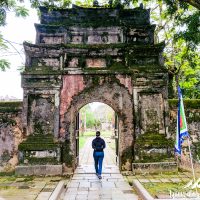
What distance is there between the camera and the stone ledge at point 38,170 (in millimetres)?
9367

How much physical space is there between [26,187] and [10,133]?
2.80 meters

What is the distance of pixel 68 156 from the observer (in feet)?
32.2

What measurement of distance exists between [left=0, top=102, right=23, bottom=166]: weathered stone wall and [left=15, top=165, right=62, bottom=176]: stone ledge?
67 cm

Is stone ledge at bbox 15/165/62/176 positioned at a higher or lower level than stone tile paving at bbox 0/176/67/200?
higher

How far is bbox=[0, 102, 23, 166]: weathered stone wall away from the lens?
32.7ft

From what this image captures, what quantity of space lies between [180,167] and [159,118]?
1.97 metres

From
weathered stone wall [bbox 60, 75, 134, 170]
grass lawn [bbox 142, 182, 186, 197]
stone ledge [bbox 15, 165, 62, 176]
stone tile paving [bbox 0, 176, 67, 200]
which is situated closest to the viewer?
stone tile paving [bbox 0, 176, 67, 200]

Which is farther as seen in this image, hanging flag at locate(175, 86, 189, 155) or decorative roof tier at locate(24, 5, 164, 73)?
decorative roof tier at locate(24, 5, 164, 73)

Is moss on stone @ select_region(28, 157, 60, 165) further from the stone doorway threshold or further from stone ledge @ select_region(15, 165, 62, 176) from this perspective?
the stone doorway threshold

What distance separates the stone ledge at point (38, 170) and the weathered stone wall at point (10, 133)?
0.67 metres

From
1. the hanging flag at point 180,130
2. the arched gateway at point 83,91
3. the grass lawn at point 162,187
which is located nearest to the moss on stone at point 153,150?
the arched gateway at point 83,91

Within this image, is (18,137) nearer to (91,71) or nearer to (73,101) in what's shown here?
(73,101)

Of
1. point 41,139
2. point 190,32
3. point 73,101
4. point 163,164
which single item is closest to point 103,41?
point 73,101

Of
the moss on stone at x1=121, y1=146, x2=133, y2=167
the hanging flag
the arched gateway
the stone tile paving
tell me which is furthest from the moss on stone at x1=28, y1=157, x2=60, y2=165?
the hanging flag
